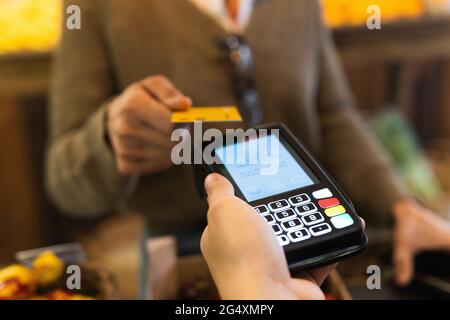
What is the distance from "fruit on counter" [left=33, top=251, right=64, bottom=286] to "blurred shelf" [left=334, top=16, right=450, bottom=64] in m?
1.09

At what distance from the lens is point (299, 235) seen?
0.38 metres

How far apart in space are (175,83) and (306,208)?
0.77ft

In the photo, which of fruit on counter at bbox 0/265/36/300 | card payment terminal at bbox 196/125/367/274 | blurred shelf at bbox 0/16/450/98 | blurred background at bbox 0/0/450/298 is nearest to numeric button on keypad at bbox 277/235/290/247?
card payment terminal at bbox 196/125/367/274

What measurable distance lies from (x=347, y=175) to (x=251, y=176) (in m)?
0.43

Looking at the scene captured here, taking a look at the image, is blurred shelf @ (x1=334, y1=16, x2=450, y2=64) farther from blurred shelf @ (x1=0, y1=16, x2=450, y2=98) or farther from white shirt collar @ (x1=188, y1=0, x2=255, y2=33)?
white shirt collar @ (x1=188, y1=0, x2=255, y2=33)

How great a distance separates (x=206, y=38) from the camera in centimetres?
63

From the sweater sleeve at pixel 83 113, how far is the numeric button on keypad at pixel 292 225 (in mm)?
301

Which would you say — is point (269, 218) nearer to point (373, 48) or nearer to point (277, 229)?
point (277, 229)

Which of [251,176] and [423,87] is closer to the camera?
[251,176]

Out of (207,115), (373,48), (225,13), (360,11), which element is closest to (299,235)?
(207,115)

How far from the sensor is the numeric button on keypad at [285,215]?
390 mm

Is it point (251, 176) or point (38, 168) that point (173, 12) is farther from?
point (38, 168)
